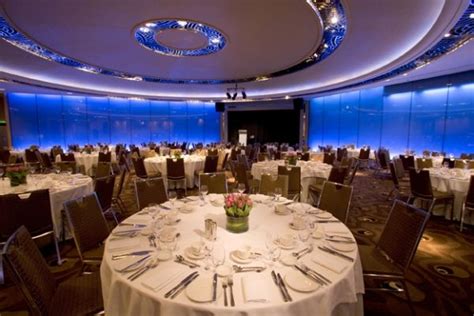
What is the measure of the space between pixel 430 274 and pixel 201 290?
121 inches

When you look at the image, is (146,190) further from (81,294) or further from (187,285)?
(187,285)

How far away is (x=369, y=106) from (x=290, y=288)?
12.7 m

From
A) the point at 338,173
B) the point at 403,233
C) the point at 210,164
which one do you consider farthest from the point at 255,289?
the point at 210,164

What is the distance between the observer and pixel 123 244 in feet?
6.31

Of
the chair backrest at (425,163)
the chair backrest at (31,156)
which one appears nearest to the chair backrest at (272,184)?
the chair backrest at (425,163)

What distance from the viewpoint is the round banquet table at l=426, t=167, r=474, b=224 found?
465cm

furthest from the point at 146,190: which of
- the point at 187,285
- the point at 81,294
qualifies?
the point at 187,285

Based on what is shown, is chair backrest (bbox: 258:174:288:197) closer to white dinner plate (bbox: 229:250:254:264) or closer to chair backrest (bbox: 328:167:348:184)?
chair backrest (bbox: 328:167:348:184)

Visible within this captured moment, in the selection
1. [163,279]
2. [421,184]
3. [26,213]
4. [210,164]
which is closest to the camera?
[163,279]

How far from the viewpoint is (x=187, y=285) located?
1.42 meters

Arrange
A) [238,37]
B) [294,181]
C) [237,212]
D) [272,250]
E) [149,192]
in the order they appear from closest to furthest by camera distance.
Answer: [272,250], [237,212], [149,192], [294,181], [238,37]

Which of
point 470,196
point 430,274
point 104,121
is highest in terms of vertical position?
point 104,121

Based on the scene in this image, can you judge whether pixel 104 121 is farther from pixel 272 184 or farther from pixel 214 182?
pixel 272 184

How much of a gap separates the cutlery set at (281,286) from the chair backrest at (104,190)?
296 centimetres
